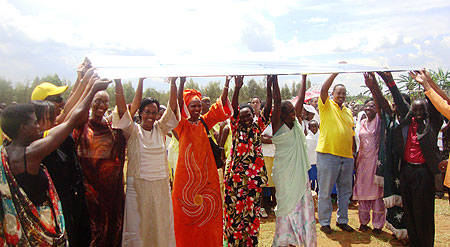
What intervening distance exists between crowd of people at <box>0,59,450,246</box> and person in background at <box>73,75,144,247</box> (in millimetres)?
11

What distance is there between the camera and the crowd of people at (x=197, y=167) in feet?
9.02

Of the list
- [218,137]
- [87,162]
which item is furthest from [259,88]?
[87,162]

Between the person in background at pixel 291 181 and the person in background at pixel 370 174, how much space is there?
1.65 m

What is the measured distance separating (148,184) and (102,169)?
568 millimetres

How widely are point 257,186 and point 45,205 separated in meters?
2.78

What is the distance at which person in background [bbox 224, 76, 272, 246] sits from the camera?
4770mm

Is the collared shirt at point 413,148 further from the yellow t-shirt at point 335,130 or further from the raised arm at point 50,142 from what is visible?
the raised arm at point 50,142

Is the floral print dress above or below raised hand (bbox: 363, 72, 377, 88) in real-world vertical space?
below

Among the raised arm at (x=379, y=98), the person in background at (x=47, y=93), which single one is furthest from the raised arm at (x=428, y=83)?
the person in background at (x=47, y=93)

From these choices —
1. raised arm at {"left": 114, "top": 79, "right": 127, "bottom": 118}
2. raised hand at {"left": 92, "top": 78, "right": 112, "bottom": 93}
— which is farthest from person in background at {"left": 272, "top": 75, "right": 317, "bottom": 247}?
raised hand at {"left": 92, "top": 78, "right": 112, "bottom": 93}

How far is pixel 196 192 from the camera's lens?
182 inches

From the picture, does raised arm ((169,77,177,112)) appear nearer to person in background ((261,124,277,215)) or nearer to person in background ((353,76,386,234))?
person in background ((261,124,277,215))

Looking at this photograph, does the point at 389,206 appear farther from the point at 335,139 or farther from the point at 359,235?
the point at 335,139

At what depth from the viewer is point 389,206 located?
17.9 ft
